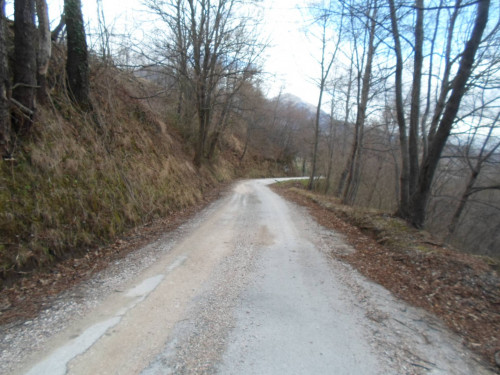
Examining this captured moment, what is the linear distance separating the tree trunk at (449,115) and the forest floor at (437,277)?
1.97 ft

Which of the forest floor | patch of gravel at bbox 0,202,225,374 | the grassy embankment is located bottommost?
patch of gravel at bbox 0,202,225,374

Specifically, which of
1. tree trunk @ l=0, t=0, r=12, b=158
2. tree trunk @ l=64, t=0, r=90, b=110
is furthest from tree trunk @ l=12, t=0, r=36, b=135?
tree trunk @ l=64, t=0, r=90, b=110

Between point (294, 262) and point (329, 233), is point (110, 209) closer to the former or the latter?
point (294, 262)

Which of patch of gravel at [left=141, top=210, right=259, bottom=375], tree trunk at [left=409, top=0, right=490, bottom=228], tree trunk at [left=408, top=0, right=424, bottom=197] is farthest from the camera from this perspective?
tree trunk at [left=408, top=0, right=424, bottom=197]

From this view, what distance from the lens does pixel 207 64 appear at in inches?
529

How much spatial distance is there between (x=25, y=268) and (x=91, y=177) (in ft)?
7.90

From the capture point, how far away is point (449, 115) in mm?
5457

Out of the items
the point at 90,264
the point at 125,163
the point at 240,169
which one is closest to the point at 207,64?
the point at 125,163

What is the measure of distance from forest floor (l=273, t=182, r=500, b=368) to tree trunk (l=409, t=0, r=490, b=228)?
601mm

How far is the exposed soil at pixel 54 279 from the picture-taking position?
2.93 m

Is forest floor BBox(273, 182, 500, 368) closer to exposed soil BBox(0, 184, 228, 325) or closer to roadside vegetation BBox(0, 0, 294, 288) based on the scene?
exposed soil BBox(0, 184, 228, 325)

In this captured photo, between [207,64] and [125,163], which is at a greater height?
[207,64]

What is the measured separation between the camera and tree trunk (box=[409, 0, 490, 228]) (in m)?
4.98

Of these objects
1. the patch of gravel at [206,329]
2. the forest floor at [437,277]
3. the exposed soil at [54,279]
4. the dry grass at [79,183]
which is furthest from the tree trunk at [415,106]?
the dry grass at [79,183]
